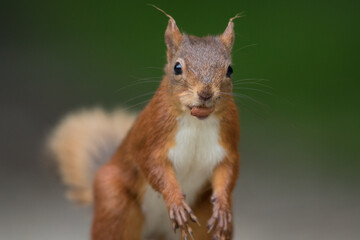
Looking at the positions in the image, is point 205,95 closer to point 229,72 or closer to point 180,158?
point 229,72

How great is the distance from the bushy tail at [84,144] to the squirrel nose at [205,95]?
2.50 ft

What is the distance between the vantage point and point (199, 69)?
1372 millimetres

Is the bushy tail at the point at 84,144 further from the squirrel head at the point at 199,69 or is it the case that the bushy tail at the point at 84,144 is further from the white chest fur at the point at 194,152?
the squirrel head at the point at 199,69

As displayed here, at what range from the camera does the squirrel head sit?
1343 millimetres

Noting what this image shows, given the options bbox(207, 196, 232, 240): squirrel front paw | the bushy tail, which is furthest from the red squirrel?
the bushy tail

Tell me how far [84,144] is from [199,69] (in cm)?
77

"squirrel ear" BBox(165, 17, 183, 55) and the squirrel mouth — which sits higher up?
"squirrel ear" BBox(165, 17, 183, 55)

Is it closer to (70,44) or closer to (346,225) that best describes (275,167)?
(346,225)

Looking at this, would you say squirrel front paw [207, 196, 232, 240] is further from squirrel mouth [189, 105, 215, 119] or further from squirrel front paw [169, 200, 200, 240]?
squirrel mouth [189, 105, 215, 119]

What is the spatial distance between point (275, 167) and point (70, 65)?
0.94 metres

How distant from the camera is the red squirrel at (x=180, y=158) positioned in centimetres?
140

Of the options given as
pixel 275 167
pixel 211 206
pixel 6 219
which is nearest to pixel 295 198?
pixel 275 167

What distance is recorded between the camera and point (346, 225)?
2348 mm

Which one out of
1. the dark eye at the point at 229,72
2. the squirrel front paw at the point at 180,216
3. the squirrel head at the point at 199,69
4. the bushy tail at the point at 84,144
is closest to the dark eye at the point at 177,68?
the squirrel head at the point at 199,69
